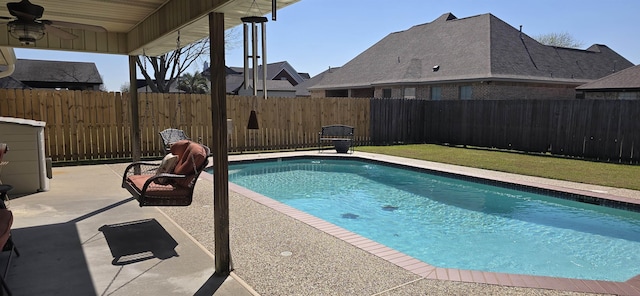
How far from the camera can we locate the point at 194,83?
35688mm

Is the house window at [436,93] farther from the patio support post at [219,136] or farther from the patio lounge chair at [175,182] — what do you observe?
the patio support post at [219,136]

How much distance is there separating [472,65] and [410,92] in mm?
3573

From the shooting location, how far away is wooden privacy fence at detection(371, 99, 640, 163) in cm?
1145

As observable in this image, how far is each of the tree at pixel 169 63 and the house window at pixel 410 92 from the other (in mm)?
10296

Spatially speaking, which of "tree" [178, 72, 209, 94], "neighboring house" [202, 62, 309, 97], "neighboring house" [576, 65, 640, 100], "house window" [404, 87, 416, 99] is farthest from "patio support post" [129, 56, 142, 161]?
"neighboring house" [202, 62, 309, 97]

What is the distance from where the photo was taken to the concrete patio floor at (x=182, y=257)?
3.34m

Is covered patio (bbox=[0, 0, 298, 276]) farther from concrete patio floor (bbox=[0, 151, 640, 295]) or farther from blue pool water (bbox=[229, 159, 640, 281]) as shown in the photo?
blue pool water (bbox=[229, 159, 640, 281])

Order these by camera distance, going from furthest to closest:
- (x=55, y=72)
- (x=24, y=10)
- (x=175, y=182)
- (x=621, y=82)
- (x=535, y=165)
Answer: (x=55, y=72) < (x=621, y=82) < (x=535, y=165) < (x=175, y=182) < (x=24, y=10)

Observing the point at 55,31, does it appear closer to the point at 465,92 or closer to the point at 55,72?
the point at 465,92

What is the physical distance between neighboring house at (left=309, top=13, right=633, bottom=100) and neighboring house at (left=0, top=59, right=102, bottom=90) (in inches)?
693

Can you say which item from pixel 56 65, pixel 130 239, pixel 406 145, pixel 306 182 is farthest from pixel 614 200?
pixel 56 65

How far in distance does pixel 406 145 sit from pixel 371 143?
4.43 feet

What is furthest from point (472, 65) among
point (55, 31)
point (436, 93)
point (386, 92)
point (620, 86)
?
point (55, 31)

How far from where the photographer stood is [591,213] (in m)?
6.88
